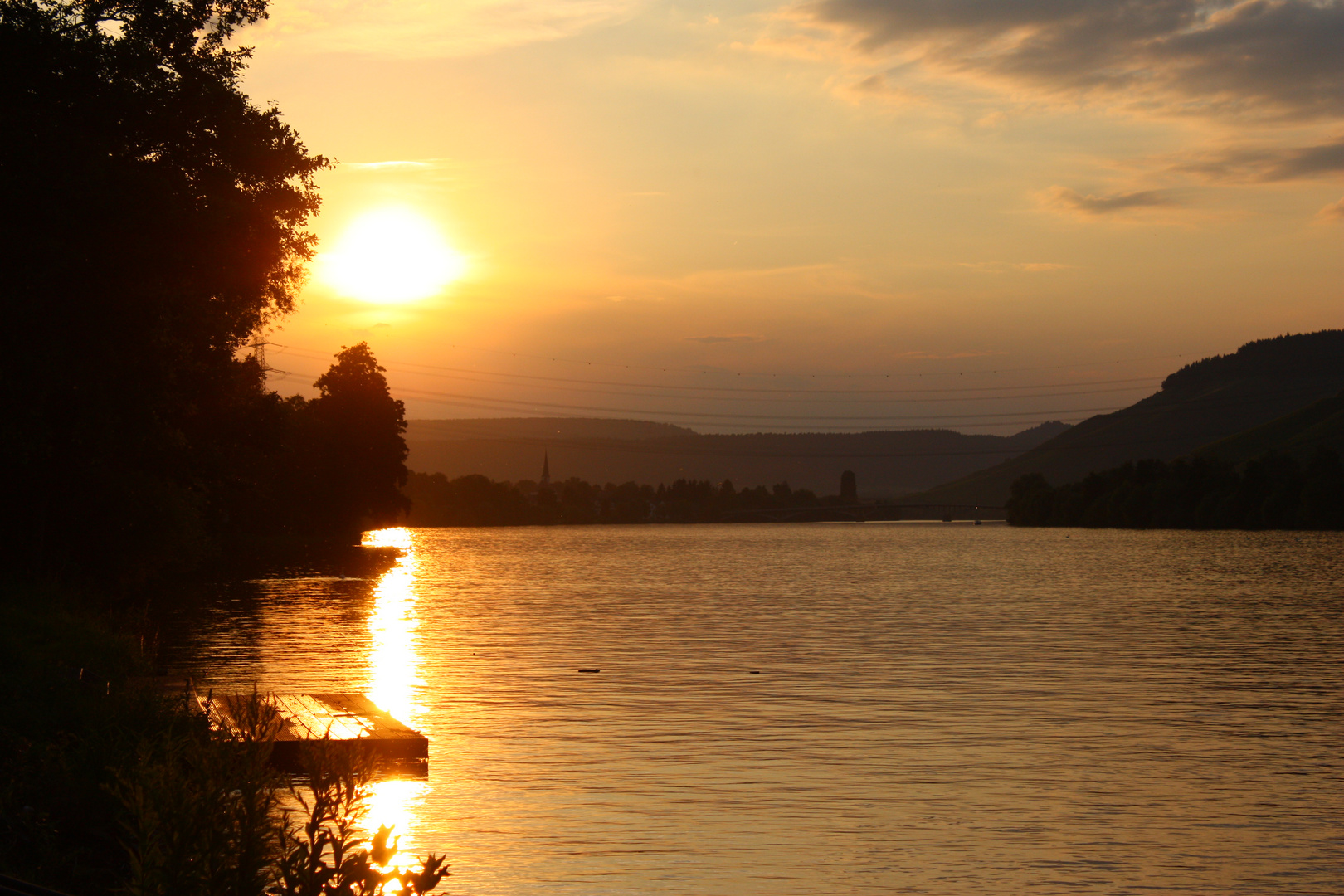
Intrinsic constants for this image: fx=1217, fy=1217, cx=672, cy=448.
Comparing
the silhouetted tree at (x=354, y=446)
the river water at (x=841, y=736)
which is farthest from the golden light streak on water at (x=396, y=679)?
the silhouetted tree at (x=354, y=446)

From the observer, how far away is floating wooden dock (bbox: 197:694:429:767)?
21.7 m

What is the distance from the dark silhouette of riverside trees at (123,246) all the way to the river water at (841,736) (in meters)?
7.70

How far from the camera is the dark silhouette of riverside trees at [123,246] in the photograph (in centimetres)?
3509

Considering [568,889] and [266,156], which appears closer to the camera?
[568,889]

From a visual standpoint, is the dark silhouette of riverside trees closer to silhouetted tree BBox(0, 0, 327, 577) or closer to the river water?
silhouetted tree BBox(0, 0, 327, 577)

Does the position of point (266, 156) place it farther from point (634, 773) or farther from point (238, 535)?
point (238, 535)

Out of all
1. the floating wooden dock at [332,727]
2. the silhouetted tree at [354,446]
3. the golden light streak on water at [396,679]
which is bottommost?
the golden light streak on water at [396,679]

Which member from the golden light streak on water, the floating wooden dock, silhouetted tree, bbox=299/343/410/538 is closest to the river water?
the golden light streak on water

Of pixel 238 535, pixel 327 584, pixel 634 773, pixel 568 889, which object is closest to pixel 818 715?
pixel 634 773

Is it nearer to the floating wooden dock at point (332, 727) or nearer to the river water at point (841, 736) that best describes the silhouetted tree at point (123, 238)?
the river water at point (841, 736)

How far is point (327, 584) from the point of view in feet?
286

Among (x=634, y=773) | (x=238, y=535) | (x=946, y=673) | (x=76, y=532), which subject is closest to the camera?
(x=634, y=773)

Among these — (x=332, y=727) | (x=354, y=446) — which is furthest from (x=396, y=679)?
(x=354, y=446)

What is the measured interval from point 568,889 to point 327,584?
246ft
